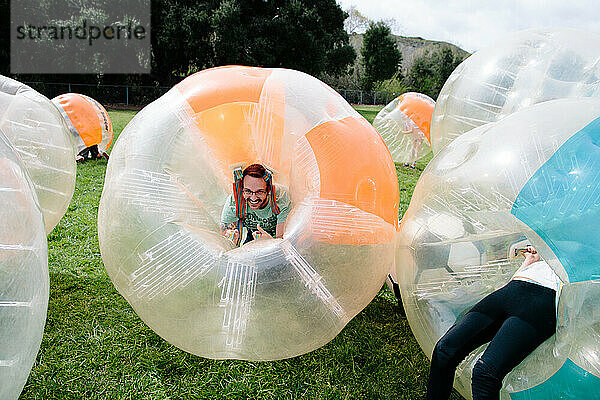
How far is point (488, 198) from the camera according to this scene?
2035mm

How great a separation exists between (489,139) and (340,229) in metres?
0.80

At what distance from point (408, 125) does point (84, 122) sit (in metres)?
4.84

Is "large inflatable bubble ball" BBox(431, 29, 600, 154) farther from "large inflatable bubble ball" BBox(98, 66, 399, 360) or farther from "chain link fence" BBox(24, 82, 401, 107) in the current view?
"chain link fence" BBox(24, 82, 401, 107)

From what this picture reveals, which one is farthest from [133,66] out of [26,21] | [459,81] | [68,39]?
[459,81]

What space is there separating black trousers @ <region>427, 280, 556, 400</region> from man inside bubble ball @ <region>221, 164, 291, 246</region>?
1.23 metres

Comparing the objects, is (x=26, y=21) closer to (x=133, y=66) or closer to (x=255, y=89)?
(x=133, y=66)

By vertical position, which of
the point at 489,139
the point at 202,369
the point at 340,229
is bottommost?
the point at 202,369

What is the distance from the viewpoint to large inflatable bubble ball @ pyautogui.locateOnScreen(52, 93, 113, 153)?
6.91 m

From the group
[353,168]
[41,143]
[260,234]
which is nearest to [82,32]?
[41,143]

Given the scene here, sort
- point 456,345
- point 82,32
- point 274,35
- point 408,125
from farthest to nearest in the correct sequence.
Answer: point 274,35, point 82,32, point 408,125, point 456,345

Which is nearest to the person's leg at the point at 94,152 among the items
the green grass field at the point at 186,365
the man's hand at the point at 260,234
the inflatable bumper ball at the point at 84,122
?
the inflatable bumper ball at the point at 84,122

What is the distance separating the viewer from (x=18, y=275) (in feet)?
5.37

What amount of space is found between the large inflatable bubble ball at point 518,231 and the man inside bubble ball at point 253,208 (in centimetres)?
90

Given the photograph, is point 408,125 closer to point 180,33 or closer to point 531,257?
point 531,257
